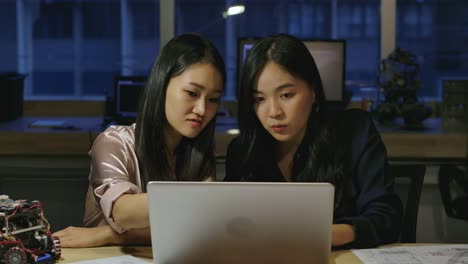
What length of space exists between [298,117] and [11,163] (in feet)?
7.50

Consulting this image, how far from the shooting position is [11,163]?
3.66 meters

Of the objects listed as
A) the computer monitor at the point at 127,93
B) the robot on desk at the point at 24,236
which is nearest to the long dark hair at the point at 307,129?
the robot on desk at the point at 24,236

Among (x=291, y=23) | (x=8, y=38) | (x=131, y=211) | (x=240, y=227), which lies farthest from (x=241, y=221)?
(x=8, y=38)

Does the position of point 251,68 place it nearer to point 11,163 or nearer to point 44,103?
point 11,163

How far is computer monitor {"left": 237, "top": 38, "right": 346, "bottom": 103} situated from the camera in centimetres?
390

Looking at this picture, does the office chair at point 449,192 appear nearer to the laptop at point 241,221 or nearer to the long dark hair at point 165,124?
the long dark hair at point 165,124

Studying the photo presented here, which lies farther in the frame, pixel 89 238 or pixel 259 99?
pixel 259 99

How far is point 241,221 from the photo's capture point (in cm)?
130

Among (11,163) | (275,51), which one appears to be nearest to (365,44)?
(11,163)

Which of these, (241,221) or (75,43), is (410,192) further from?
(75,43)

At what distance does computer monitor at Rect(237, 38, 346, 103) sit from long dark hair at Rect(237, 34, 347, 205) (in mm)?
1897

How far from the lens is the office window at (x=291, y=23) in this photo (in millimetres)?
4762

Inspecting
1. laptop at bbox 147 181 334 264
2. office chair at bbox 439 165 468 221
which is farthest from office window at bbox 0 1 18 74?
laptop at bbox 147 181 334 264

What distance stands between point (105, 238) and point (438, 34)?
396cm
